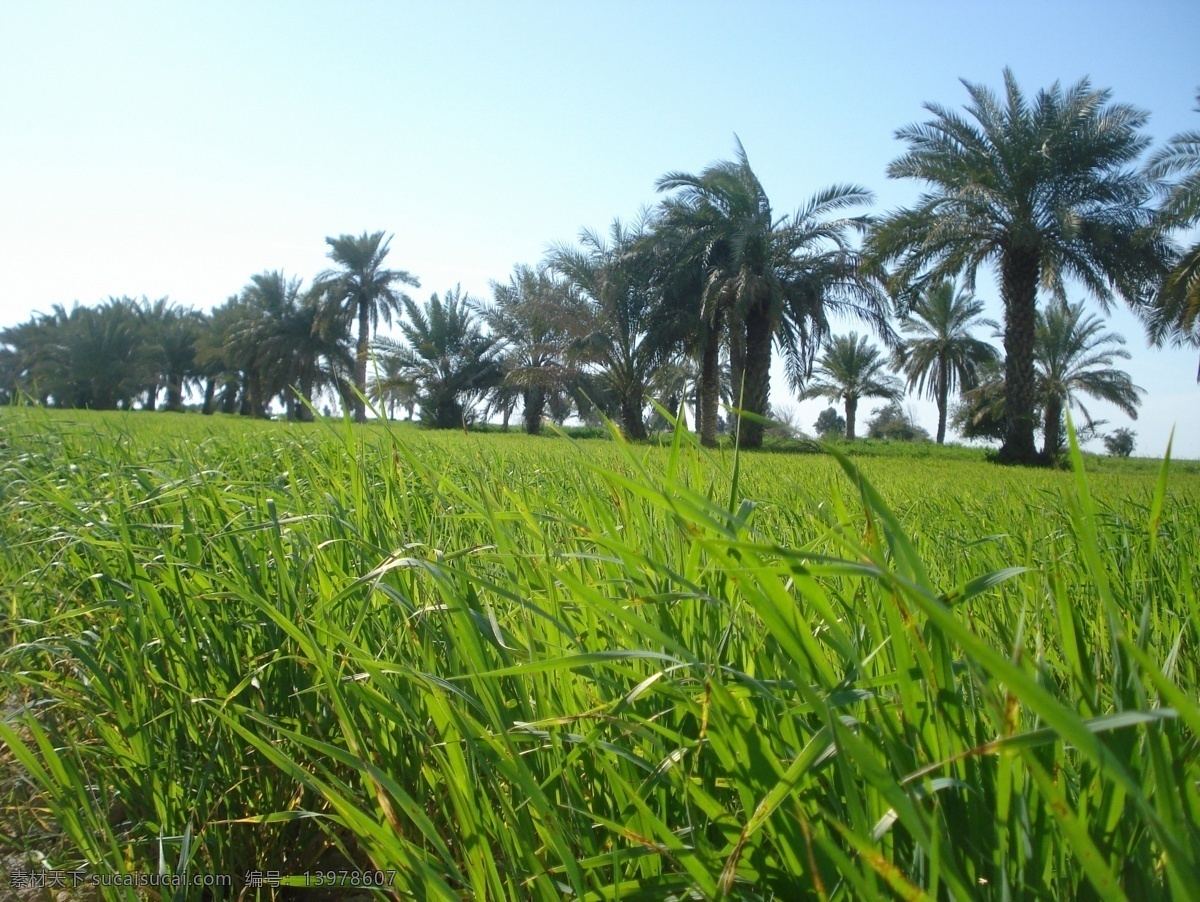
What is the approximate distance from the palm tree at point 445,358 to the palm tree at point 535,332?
3.12 feet

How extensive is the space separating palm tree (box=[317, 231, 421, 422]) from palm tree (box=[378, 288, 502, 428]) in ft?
12.3

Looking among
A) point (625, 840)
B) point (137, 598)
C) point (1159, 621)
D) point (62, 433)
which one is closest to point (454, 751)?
point (625, 840)

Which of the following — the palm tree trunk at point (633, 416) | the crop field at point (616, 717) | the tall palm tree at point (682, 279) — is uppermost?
the tall palm tree at point (682, 279)

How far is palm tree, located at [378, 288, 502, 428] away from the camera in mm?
27875

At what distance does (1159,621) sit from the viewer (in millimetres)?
1718

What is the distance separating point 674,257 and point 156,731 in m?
18.9

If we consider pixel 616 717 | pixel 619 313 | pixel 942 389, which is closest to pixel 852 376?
pixel 942 389

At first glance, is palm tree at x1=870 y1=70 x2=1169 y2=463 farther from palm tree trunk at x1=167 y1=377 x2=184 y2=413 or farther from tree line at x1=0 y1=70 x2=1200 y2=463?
palm tree trunk at x1=167 y1=377 x2=184 y2=413

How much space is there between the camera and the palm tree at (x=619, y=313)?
20250 mm

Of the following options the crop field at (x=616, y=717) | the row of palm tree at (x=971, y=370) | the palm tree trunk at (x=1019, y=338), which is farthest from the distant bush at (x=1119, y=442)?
the crop field at (x=616, y=717)

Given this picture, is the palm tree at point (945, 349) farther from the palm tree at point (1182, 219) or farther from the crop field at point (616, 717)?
the crop field at point (616, 717)

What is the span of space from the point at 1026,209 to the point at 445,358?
61.1 feet

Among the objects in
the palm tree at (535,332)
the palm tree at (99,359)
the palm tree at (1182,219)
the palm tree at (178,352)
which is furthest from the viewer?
the palm tree at (178,352)

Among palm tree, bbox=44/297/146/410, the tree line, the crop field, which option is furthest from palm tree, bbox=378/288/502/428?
the crop field
